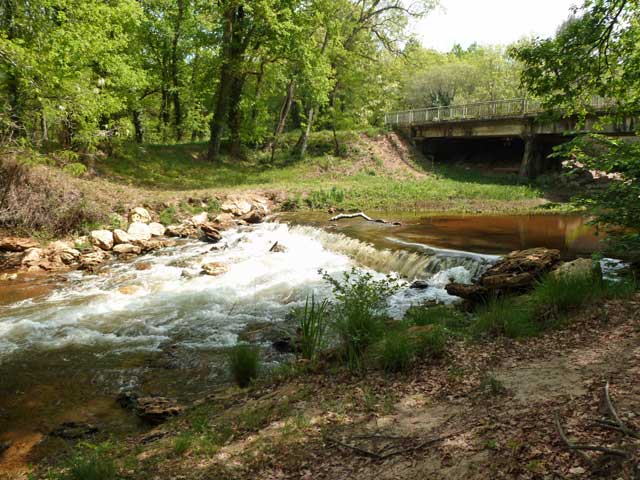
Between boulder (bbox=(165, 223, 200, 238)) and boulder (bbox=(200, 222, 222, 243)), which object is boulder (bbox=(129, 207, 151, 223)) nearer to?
boulder (bbox=(165, 223, 200, 238))

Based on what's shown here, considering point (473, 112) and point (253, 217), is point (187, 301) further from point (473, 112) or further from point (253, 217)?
point (473, 112)

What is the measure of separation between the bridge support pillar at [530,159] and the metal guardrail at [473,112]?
4.93 feet

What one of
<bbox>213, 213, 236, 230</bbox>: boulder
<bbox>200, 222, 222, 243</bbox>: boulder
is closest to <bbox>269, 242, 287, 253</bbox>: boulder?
<bbox>200, 222, 222, 243</bbox>: boulder

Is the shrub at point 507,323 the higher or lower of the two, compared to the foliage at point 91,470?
higher

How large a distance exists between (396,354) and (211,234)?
37.0 ft

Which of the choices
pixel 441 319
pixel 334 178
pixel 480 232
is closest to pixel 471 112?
pixel 334 178

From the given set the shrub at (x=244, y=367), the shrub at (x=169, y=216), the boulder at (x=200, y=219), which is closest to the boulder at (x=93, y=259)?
the shrub at (x=169, y=216)

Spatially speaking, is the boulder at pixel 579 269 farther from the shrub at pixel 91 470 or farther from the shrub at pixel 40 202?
the shrub at pixel 40 202

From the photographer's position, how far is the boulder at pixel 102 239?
1388cm

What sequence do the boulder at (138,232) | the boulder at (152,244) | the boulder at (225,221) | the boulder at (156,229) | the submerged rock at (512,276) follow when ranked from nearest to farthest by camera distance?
1. the submerged rock at (512,276)
2. the boulder at (152,244)
3. the boulder at (138,232)
4. the boulder at (156,229)
5. the boulder at (225,221)

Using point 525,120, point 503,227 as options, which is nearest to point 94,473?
point 503,227

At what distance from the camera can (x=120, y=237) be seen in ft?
46.9

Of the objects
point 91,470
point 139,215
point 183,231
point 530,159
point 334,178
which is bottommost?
point 91,470

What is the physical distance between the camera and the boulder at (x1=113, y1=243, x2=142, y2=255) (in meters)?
13.8
